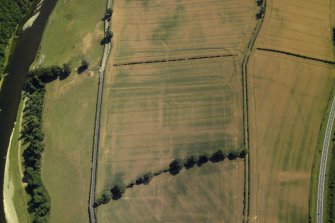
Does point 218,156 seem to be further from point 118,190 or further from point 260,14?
point 260,14

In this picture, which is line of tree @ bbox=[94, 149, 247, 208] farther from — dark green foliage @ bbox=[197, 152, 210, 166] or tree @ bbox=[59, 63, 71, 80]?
tree @ bbox=[59, 63, 71, 80]

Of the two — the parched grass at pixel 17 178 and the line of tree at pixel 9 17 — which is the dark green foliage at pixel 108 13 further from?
the parched grass at pixel 17 178

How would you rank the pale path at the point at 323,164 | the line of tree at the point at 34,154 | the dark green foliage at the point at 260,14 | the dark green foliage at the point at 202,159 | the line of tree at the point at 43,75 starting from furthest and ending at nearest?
the dark green foliage at the point at 260,14, the line of tree at the point at 43,75, the dark green foliage at the point at 202,159, the line of tree at the point at 34,154, the pale path at the point at 323,164

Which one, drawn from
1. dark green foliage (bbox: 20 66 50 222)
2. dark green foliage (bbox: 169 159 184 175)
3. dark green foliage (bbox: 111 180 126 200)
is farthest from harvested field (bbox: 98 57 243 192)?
dark green foliage (bbox: 20 66 50 222)

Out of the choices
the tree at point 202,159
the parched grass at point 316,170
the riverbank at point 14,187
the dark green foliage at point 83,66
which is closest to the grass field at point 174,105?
the tree at point 202,159

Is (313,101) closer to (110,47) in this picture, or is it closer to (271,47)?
(271,47)
